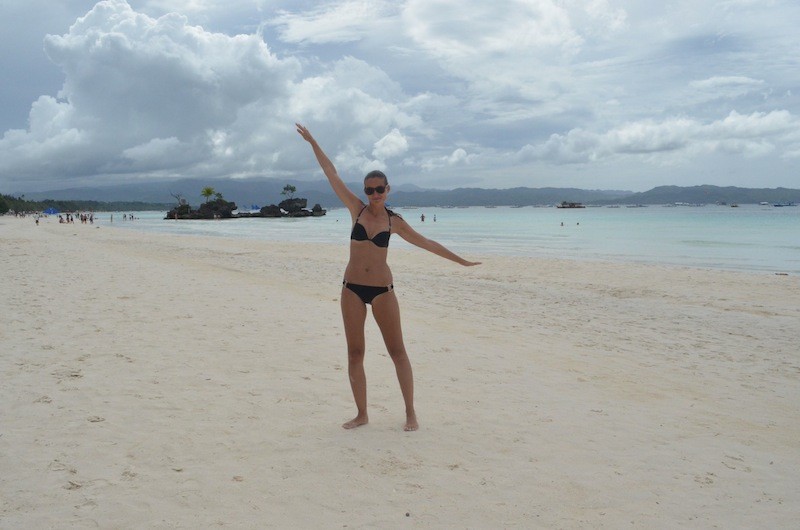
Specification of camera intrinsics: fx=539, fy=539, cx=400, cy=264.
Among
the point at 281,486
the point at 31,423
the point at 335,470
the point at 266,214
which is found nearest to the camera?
the point at 281,486

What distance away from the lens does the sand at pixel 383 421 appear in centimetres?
333

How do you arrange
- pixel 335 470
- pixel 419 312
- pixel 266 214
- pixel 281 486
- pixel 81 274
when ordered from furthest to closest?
pixel 266 214
pixel 81 274
pixel 419 312
pixel 335 470
pixel 281 486

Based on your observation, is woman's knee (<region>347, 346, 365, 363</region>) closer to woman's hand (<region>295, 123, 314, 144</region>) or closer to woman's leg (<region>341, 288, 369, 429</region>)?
woman's leg (<region>341, 288, 369, 429</region>)

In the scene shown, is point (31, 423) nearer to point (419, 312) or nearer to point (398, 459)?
point (398, 459)

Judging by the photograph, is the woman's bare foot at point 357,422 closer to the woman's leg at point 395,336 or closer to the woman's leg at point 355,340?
the woman's leg at point 355,340

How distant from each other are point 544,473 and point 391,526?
1288 mm

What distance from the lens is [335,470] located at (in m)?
3.76

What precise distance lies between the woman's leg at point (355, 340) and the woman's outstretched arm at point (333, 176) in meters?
0.71

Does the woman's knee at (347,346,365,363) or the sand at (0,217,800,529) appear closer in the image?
the sand at (0,217,800,529)

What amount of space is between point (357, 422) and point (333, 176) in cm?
207

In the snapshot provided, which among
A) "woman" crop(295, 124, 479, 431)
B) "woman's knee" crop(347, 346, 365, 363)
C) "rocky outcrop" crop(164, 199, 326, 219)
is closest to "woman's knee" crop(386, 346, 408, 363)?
"woman" crop(295, 124, 479, 431)

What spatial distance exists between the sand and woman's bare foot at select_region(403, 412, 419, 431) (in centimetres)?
7

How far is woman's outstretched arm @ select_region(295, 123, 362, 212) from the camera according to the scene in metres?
4.37

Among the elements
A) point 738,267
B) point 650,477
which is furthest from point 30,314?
point 738,267
